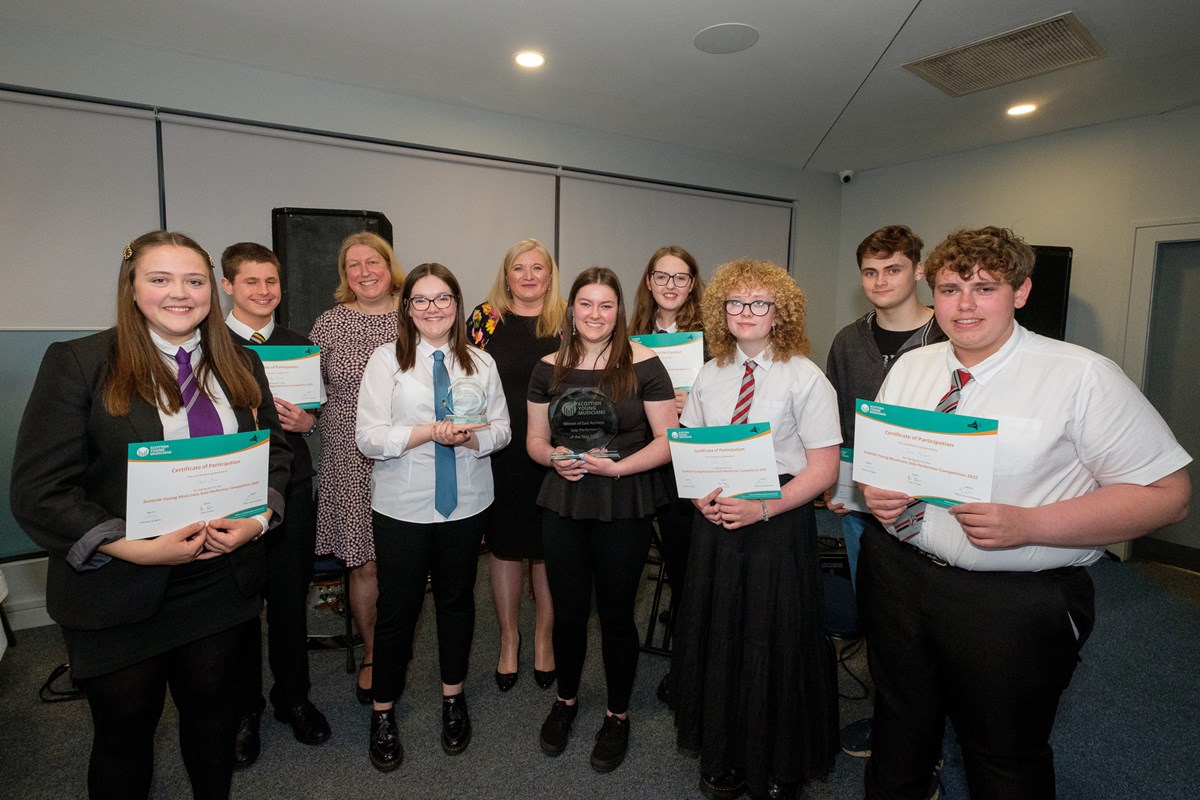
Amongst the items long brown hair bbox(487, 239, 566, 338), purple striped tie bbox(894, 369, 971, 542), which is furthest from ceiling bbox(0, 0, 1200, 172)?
purple striped tie bbox(894, 369, 971, 542)

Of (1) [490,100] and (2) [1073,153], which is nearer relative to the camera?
(1) [490,100]

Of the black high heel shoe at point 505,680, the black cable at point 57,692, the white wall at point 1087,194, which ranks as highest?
the white wall at point 1087,194

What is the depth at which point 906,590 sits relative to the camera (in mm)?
1557

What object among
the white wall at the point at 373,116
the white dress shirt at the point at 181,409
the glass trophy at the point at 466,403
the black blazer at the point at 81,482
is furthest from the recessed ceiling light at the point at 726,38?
the black blazer at the point at 81,482

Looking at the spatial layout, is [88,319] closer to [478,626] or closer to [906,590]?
[478,626]

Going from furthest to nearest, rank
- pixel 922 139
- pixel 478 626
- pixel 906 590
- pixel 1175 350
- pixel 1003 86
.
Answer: pixel 922 139 < pixel 1175 350 < pixel 1003 86 < pixel 478 626 < pixel 906 590

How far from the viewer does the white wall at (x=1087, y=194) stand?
14.1 ft

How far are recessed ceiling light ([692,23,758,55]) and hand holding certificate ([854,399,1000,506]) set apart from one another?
2.41 m

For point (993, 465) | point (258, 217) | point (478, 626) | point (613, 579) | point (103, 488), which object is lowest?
point (478, 626)

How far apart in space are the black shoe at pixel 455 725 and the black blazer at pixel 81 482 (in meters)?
1.23

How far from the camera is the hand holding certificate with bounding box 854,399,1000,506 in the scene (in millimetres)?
1351

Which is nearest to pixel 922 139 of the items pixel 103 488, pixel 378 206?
pixel 378 206

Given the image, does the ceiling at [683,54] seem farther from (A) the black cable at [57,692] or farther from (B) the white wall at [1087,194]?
(A) the black cable at [57,692]

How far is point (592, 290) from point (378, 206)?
276cm
